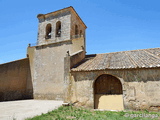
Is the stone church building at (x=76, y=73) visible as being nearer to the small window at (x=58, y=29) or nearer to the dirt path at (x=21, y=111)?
the small window at (x=58, y=29)

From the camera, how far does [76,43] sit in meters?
11.4

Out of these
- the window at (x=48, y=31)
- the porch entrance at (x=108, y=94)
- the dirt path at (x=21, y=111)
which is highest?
the window at (x=48, y=31)

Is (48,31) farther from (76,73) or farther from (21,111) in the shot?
(21,111)

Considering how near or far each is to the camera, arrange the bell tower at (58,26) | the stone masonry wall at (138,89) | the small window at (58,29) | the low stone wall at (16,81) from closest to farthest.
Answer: the stone masonry wall at (138,89)
the low stone wall at (16,81)
the bell tower at (58,26)
the small window at (58,29)

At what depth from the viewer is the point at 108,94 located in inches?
280

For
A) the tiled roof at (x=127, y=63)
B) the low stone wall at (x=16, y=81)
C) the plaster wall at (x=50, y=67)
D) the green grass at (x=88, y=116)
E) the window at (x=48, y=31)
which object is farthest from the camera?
the window at (x=48, y=31)

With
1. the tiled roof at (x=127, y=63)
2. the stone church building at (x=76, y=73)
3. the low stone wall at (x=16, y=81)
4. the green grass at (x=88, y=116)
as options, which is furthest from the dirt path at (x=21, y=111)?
the low stone wall at (x=16, y=81)

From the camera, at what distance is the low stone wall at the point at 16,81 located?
10945 mm

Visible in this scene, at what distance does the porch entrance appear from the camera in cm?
672

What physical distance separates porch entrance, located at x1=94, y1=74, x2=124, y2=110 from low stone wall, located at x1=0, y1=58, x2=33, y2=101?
869 cm

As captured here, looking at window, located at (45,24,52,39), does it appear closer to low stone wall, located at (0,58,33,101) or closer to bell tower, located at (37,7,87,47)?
bell tower, located at (37,7,87,47)

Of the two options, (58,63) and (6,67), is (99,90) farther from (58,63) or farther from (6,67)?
(6,67)

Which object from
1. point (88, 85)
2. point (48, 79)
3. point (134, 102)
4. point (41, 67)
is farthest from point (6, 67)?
point (134, 102)

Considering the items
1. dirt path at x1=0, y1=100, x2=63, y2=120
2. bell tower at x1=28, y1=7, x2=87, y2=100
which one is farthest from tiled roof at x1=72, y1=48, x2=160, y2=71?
dirt path at x1=0, y1=100, x2=63, y2=120
